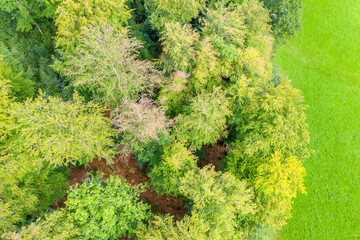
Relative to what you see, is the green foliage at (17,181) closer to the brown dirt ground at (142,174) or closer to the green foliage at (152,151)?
the brown dirt ground at (142,174)

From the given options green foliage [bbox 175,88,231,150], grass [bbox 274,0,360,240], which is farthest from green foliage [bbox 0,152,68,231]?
grass [bbox 274,0,360,240]

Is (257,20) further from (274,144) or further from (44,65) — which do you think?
(44,65)

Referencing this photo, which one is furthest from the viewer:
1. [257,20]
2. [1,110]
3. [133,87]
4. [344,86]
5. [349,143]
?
[344,86]

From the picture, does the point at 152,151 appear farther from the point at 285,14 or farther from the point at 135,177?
the point at 285,14

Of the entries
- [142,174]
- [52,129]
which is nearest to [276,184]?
[142,174]

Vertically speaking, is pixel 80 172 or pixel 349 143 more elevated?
pixel 349 143

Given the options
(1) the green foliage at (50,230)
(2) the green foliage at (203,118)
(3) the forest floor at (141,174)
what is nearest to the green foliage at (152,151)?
(2) the green foliage at (203,118)

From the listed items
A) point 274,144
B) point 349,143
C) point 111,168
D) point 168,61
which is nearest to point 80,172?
point 111,168
